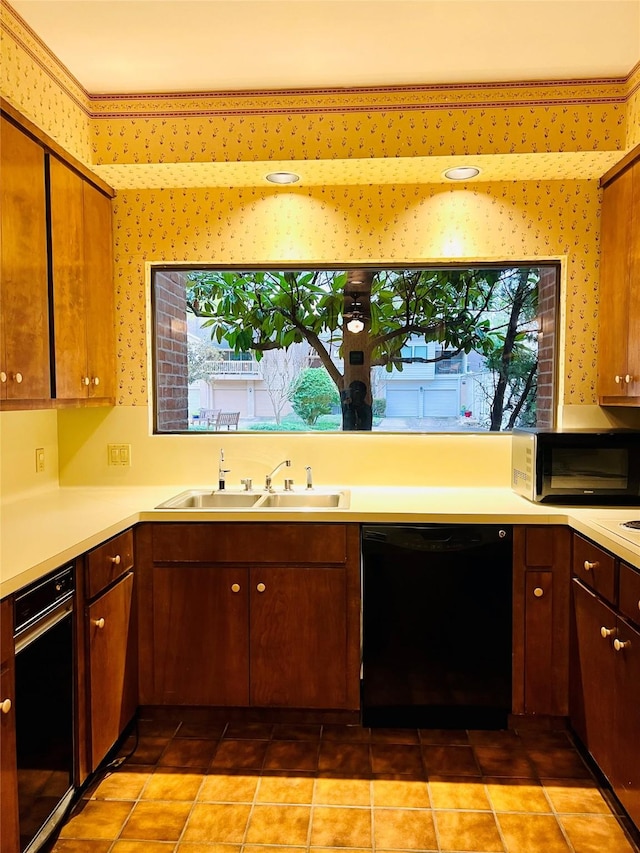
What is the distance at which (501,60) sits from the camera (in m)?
2.33

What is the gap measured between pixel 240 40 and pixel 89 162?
89cm

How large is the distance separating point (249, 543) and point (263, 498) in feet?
1.21

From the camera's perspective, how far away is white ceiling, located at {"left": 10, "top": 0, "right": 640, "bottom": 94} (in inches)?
80.0

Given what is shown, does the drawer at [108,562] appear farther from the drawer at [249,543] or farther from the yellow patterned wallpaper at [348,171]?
the yellow patterned wallpaper at [348,171]

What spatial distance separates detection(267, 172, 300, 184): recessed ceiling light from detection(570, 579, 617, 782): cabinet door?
2122 mm

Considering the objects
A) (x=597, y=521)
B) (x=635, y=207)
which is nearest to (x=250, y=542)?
(x=597, y=521)

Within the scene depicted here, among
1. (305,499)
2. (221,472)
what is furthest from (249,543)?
(221,472)

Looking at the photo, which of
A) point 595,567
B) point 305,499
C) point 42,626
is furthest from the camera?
point 305,499

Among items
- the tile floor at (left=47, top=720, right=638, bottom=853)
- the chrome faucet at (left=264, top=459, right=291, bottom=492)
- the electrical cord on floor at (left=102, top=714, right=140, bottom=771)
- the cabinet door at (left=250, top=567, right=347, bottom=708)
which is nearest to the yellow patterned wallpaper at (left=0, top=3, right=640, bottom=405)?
the chrome faucet at (left=264, top=459, right=291, bottom=492)

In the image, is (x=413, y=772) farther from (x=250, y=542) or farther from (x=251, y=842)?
(x=250, y=542)

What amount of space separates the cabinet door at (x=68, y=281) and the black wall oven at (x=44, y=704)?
2.97 ft

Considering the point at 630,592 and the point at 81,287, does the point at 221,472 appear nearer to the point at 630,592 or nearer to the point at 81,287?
the point at 81,287

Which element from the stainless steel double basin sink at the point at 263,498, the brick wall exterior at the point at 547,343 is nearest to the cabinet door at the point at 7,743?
the stainless steel double basin sink at the point at 263,498

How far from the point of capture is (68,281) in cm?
235
